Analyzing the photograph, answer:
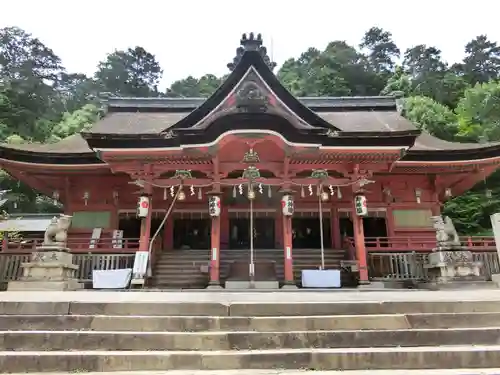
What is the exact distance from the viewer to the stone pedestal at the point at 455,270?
10680 millimetres

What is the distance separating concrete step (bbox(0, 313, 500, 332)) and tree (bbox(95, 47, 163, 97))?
66650 mm

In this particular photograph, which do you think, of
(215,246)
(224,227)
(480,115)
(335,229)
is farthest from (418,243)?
(480,115)

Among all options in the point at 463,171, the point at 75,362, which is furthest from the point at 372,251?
the point at 75,362

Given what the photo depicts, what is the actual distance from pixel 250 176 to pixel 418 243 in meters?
6.74

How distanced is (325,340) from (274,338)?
622 mm

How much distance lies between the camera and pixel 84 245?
1399 cm

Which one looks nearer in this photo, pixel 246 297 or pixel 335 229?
pixel 246 297

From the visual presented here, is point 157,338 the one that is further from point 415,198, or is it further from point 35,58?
point 35,58

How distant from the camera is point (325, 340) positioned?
181 inches

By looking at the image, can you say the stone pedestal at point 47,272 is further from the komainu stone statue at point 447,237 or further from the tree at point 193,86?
the tree at point 193,86

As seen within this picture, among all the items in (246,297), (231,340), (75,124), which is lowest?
(231,340)

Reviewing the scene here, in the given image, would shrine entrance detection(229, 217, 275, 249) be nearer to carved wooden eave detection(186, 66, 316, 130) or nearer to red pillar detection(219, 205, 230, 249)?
red pillar detection(219, 205, 230, 249)

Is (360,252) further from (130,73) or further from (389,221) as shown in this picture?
(130,73)

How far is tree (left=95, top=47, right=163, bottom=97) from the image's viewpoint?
69250 mm
